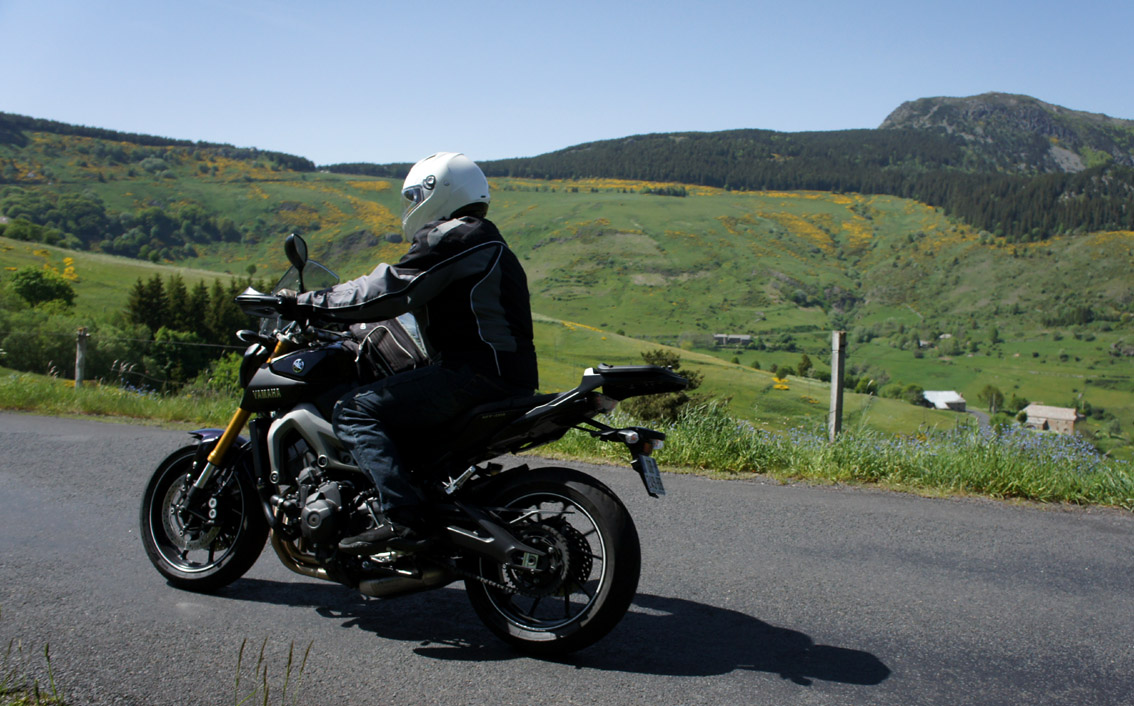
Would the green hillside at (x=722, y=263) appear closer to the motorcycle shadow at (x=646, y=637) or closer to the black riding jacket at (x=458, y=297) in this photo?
the motorcycle shadow at (x=646, y=637)

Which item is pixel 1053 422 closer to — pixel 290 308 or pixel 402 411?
pixel 402 411

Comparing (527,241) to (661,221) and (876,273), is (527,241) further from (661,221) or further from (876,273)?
(876,273)

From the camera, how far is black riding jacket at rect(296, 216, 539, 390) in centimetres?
340

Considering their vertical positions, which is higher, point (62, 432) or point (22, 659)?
point (22, 659)

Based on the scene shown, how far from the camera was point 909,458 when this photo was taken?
721 cm

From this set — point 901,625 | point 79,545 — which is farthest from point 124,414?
point 901,625

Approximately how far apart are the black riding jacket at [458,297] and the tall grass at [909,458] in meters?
4.38

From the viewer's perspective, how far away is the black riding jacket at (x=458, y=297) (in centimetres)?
340

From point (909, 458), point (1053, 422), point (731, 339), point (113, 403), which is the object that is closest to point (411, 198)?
point (909, 458)

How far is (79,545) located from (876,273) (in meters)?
179

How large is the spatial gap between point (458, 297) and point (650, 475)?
43.7 inches

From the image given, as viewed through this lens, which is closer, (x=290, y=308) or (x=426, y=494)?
A: (x=426, y=494)

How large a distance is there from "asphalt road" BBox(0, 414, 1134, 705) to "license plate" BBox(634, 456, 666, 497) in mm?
713

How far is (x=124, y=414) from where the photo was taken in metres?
11.0
